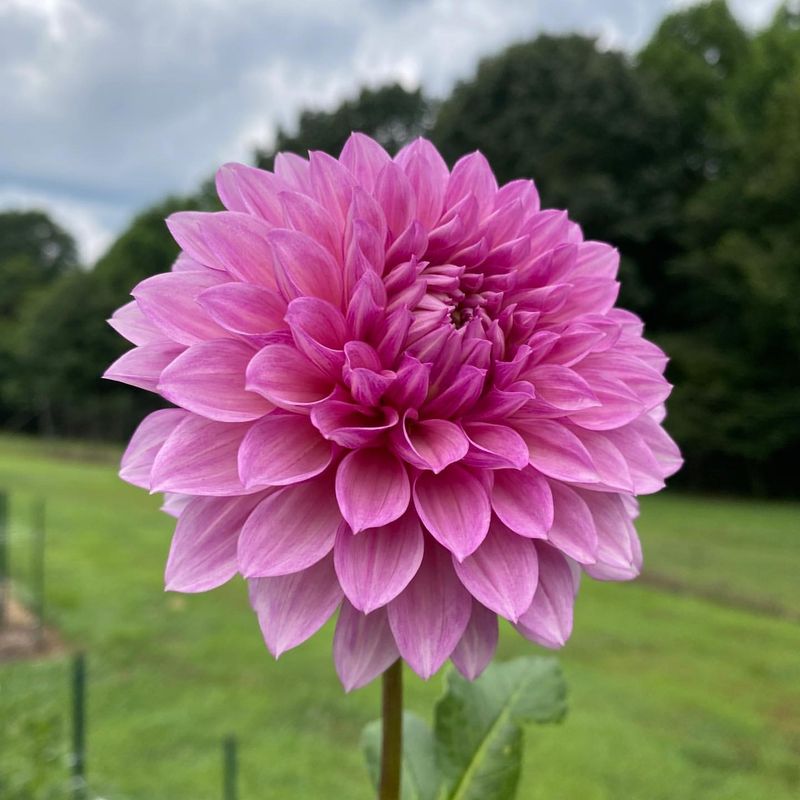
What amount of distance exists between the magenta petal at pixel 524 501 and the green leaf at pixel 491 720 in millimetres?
329

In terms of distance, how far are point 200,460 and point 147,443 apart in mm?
95

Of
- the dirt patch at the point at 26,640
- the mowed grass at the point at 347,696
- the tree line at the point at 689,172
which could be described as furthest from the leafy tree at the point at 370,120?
the dirt patch at the point at 26,640

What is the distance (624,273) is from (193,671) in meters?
11.9

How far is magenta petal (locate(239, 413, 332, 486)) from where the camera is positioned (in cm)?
64

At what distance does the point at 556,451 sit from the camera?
72 centimetres

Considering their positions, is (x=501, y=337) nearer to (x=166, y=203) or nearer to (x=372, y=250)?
(x=372, y=250)

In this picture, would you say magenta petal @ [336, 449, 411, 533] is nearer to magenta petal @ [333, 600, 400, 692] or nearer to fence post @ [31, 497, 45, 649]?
magenta petal @ [333, 600, 400, 692]

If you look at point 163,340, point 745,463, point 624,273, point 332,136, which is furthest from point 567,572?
point 332,136

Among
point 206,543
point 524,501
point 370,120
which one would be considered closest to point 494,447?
point 524,501

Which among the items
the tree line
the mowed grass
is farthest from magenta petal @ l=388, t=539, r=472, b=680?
the tree line

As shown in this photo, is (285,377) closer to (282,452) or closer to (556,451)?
(282,452)

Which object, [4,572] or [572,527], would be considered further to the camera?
[4,572]

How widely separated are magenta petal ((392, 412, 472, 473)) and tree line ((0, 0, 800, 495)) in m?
14.1

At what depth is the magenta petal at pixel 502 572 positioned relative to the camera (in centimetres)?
63
